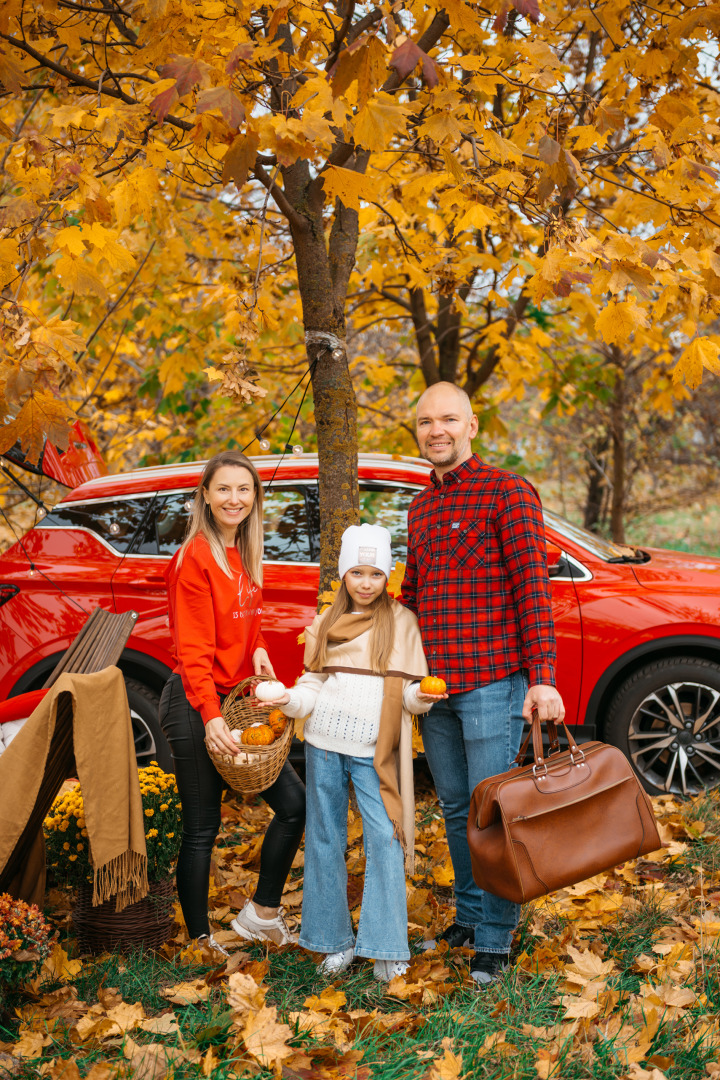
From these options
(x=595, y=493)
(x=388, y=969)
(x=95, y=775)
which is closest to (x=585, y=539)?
(x=388, y=969)

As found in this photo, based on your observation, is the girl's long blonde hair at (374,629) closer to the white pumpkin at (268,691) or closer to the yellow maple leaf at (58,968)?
the white pumpkin at (268,691)

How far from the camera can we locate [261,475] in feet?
15.9

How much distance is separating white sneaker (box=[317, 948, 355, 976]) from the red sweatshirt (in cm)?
92

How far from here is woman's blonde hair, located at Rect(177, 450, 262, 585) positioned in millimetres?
3025

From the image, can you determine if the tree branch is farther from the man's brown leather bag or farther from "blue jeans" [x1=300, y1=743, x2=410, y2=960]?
the man's brown leather bag

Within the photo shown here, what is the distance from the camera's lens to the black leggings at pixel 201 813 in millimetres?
2959

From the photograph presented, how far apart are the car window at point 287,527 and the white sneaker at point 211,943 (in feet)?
6.80

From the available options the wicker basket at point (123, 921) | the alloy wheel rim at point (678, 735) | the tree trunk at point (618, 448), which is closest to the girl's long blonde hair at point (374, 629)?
the wicker basket at point (123, 921)

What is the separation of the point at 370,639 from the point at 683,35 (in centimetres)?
230

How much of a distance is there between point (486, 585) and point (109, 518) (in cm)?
270

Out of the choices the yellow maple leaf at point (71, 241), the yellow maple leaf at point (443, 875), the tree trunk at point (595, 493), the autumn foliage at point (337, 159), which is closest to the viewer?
the autumn foliage at point (337, 159)

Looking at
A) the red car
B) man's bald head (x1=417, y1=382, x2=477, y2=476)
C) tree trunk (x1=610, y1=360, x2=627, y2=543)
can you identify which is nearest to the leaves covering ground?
the red car

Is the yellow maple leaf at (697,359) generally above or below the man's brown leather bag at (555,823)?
above

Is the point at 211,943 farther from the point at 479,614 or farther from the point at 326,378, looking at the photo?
the point at 326,378
